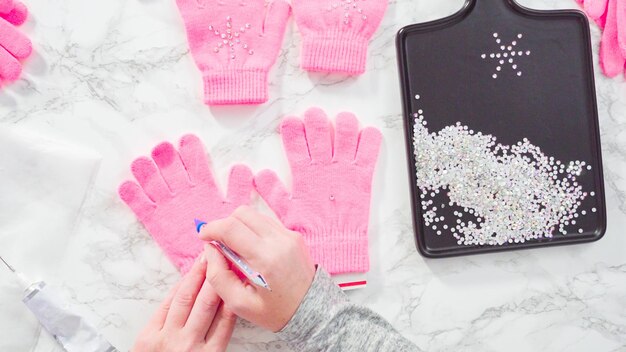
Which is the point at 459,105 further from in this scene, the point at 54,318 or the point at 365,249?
the point at 54,318

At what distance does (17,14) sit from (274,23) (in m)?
0.38

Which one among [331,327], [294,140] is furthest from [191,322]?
[294,140]

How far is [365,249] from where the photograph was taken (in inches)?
39.2

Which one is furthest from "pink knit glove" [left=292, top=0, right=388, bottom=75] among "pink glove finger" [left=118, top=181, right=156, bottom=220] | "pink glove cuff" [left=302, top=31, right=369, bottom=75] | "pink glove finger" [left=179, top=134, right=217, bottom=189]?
"pink glove finger" [left=118, top=181, right=156, bottom=220]

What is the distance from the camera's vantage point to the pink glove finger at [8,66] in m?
0.94

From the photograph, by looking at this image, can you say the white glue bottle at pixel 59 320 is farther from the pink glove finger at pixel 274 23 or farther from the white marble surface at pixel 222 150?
the pink glove finger at pixel 274 23

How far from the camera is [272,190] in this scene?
983 mm

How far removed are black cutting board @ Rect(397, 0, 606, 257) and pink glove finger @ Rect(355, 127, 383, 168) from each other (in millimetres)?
49

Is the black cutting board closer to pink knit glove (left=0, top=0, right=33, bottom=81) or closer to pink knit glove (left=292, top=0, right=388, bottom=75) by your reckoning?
pink knit glove (left=292, top=0, right=388, bottom=75)

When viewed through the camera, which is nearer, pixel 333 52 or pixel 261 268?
pixel 261 268

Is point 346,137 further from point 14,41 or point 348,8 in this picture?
point 14,41

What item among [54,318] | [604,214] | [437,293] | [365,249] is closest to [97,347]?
[54,318]

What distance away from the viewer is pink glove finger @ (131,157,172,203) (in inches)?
38.1

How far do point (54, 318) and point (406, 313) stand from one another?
1.77ft
